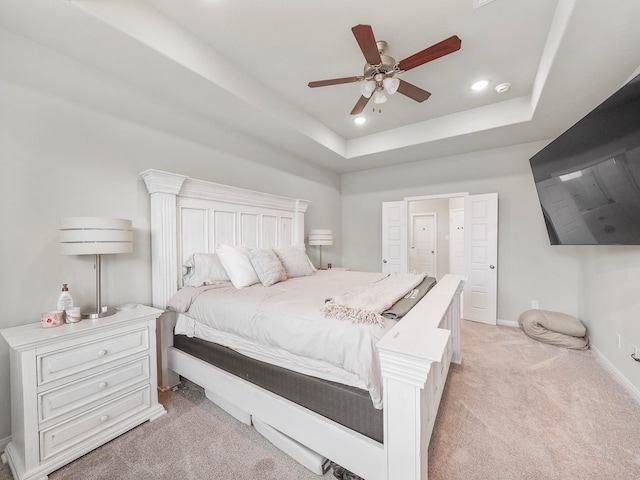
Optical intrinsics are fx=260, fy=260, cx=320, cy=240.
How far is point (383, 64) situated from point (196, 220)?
2.16 m

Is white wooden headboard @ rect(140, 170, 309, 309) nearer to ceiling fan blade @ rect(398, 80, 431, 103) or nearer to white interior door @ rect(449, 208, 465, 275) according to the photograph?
ceiling fan blade @ rect(398, 80, 431, 103)

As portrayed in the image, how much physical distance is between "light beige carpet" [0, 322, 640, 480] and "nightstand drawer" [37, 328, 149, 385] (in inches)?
20.5

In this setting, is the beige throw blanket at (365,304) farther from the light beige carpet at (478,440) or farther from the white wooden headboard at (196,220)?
the white wooden headboard at (196,220)

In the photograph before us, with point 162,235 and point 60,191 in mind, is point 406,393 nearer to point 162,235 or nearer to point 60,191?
point 162,235

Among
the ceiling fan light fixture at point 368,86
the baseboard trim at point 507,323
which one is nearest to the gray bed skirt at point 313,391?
the ceiling fan light fixture at point 368,86

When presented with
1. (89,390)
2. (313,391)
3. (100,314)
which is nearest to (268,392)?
(313,391)

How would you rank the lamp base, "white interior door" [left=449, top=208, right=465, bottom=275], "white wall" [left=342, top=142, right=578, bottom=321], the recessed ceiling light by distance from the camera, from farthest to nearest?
"white interior door" [left=449, top=208, right=465, bottom=275] < "white wall" [left=342, top=142, right=578, bottom=321] < the recessed ceiling light < the lamp base

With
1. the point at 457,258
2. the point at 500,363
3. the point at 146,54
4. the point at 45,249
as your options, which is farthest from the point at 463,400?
the point at 457,258

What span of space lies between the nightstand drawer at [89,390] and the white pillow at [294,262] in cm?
146

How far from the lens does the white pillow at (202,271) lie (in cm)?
240

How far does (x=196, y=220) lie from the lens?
2604mm

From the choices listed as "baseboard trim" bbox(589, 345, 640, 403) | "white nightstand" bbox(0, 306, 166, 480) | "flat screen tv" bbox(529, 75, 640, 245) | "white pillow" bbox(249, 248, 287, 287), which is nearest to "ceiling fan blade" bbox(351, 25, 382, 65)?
"flat screen tv" bbox(529, 75, 640, 245)

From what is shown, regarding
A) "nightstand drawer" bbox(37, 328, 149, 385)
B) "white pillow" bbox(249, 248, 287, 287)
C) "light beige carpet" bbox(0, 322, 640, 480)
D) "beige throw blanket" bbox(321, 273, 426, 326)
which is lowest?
"light beige carpet" bbox(0, 322, 640, 480)

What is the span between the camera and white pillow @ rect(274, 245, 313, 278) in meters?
2.89
